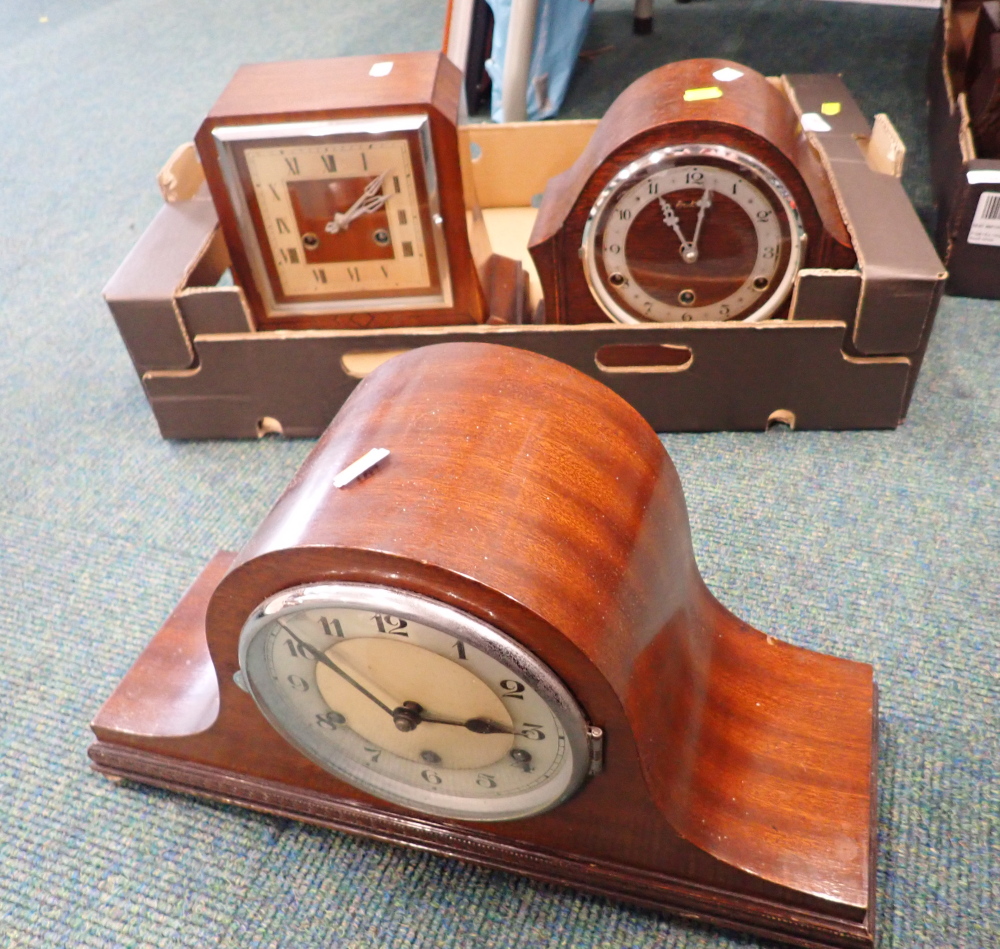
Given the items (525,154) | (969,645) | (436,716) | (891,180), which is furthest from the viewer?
(525,154)

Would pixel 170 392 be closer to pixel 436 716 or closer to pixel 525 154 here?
pixel 525 154

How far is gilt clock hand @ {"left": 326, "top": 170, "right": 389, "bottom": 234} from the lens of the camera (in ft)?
4.02

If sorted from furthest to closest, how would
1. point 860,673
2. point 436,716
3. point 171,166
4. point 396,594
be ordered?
1. point 171,166
2. point 860,673
3. point 436,716
4. point 396,594

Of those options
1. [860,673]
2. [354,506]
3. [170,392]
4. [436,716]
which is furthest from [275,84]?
[860,673]

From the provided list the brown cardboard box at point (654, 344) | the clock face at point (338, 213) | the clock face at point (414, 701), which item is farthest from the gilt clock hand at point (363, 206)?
the clock face at point (414, 701)

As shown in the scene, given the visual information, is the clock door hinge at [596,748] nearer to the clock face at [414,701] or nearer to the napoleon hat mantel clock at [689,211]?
the clock face at [414,701]

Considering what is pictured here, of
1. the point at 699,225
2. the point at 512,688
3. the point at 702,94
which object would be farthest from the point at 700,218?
the point at 512,688

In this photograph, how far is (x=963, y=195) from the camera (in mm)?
1530

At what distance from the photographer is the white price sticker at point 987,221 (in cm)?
151

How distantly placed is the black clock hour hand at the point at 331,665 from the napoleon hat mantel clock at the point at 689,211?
70 cm

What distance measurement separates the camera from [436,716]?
0.81 meters

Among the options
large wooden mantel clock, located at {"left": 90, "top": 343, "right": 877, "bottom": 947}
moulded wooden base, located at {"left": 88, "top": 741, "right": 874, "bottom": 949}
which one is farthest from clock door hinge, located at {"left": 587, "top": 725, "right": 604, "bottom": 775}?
moulded wooden base, located at {"left": 88, "top": 741, "right": 874, "bottom": 949}

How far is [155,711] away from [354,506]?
0.46 meters

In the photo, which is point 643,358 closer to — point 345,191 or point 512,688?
point 345,191
